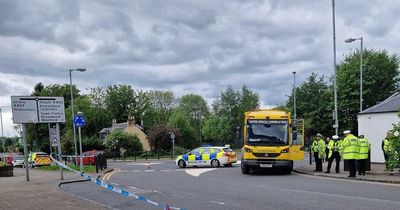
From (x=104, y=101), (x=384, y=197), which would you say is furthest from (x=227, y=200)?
(x=104, y=101)

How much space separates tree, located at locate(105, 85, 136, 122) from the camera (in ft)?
317

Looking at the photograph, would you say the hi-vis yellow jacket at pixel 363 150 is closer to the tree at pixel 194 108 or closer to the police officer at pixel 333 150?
the police officer at pixel 333 150

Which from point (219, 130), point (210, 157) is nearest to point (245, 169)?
point (210, 157)

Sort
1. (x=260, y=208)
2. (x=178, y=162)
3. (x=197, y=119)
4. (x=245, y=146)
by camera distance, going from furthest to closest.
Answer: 1. (x=197, y=119)
2. (x=178, y=162)
3. (x=245, y=146)
4. (x=260, y=208)

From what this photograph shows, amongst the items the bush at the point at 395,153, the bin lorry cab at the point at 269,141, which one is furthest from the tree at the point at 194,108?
the bush at the point at 395,153

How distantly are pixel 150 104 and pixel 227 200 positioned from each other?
88634 mm

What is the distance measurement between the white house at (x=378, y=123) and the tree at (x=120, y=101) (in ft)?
248

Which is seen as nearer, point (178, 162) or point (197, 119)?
point (178, 162)

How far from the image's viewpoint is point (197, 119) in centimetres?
10519

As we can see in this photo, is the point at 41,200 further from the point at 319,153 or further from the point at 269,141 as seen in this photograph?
the point at 319,153

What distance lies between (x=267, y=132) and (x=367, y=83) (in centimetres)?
3397

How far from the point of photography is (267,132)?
62.8 ft

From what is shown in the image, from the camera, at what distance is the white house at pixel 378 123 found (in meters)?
24.4

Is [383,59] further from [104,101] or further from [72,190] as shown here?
[104,101]
